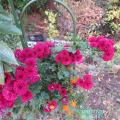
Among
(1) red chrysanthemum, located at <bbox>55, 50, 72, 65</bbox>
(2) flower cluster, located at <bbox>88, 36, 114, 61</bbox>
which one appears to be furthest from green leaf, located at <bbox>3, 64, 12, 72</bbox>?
(2) flower cluster, located at <bbox>88, 36, 114, 61</bbox>

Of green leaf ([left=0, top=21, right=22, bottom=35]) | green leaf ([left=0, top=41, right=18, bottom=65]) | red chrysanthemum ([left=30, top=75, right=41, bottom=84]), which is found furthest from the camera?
red chrysanthemum ([left=30, top=75, right=41, bottom=84])

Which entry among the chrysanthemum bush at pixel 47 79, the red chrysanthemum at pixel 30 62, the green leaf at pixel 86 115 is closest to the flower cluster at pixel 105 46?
the chrysanthemum bush at pixel 47 79

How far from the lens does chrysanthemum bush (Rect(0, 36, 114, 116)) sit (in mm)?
1775

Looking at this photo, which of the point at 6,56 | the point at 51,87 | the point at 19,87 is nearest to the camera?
the point at 6,56

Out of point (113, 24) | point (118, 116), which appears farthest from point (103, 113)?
point (113, 24)

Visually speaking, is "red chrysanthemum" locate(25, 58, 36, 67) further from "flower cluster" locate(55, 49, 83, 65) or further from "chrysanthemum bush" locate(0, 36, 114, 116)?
"flower cluster" locate(55, 49, 83, 65)

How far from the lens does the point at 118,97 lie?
2.95 metres

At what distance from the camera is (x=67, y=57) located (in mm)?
1855

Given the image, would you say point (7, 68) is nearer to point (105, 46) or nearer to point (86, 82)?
point (86, 82)

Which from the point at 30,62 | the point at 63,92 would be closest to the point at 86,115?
the point at 63,92

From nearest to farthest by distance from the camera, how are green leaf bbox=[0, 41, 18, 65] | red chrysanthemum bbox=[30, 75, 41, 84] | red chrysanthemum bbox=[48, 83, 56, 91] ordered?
green leaf bbox=[0, 41, 18, 65]
red chrysanthemum bbox=[30, 75, 41, 84]
red chrysanthemum bbox=[48, 83, 56, 91]

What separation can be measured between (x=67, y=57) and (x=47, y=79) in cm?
23

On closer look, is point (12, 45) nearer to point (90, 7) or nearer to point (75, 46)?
point (75, 46)

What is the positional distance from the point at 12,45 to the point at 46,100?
76 centimetres
